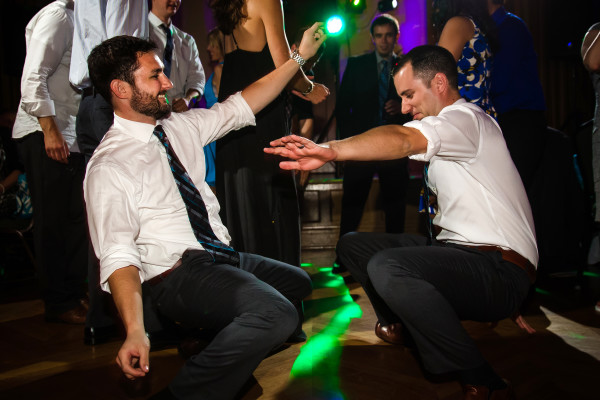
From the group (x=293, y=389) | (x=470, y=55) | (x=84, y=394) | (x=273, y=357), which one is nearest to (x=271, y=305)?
(x=293, y=389)

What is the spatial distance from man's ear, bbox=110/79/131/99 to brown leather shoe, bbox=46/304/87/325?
1.48 metres

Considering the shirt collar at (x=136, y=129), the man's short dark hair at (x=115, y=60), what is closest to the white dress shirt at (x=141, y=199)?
the shirt collar at (x=136, y=129)

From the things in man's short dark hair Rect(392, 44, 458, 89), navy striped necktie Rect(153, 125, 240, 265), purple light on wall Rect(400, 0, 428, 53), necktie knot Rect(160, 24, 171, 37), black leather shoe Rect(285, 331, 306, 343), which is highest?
purple light on wall Rect(400, 0, 428, 53)

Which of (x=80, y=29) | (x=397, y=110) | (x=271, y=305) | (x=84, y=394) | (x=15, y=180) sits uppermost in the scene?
(x=80, y=29)

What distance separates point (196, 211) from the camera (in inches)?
63.4

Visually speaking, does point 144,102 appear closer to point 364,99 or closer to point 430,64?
point 430,64

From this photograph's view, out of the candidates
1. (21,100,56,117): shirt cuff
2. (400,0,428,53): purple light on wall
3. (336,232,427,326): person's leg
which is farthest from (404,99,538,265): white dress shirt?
(400,0,428,53): purple light on wall

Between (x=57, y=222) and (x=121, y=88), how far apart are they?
1.23m

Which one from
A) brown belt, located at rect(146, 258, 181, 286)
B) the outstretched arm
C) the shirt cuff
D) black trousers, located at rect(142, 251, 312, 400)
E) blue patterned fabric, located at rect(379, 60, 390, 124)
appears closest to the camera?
black trousers, located at rect(142, 251, 312, 400)

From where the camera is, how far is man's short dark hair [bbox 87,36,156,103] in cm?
168

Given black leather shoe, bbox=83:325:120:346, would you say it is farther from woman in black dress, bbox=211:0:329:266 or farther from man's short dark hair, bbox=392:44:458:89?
man's short dark hair, bbox=392:44:458:89

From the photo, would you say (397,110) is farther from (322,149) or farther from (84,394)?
(84,394)

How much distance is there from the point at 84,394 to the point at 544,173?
2992 millimetres

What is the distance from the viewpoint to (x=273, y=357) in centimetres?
197
